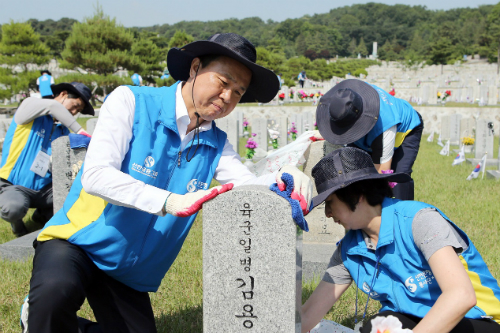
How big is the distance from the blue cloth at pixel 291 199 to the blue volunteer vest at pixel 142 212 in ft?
1.63

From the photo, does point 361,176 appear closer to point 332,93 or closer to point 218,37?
point 218,37

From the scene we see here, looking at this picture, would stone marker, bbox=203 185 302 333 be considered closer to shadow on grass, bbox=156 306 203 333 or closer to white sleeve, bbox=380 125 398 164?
shadow on grass, bbox=156 306 203 333

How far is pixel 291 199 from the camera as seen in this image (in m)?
1.72

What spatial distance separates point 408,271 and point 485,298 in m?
0.35

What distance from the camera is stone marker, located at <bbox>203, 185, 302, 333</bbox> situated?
1702mm

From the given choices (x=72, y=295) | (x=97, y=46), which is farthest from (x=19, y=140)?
(x=97, y=46)

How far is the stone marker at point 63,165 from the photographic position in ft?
12.6

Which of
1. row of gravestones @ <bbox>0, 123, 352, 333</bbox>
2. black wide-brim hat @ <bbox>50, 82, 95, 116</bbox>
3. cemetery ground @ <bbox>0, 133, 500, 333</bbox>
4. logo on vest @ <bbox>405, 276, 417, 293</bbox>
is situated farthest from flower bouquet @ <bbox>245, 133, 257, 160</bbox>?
row of gravestones @ <bbox>0, 123, 352, 333</bbox>

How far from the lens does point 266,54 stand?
3091 cm

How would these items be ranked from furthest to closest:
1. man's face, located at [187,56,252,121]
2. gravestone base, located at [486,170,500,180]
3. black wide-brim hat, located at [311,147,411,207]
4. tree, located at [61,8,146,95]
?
tree, located at [61,8,146,95], gravestone base, located at [486,170,500,180], man's face, located at [187,56,252,121], black wide-brim hat, located at [311,147,411,207]

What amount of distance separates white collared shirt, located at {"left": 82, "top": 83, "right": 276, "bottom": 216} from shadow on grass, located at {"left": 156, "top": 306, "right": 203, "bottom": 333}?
126 centimetres

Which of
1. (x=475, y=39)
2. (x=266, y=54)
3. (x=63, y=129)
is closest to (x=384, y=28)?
(x=475, y=39)

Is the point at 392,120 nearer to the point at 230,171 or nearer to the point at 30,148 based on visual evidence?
the point at 230,171

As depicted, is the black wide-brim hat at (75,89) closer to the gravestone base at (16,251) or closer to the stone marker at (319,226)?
the gravestone base at (16,251)
